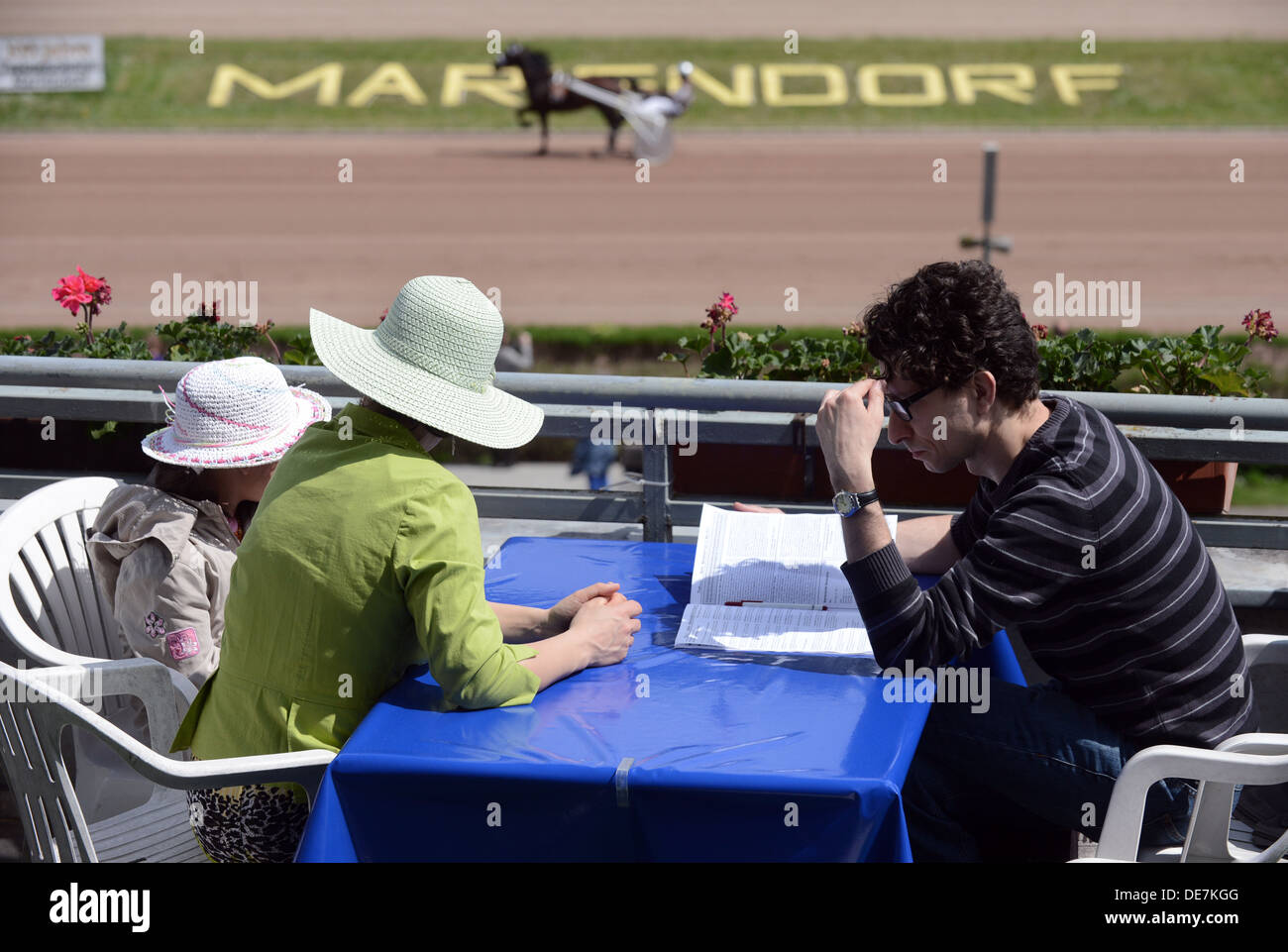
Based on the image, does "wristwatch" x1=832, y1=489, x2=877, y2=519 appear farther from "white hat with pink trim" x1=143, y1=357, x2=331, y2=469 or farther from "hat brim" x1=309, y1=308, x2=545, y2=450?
"white hat with pink trim" x1=143, y1=357, x2=331, y2=469

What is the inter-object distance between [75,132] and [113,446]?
3562 centimetres

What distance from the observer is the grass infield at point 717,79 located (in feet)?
117

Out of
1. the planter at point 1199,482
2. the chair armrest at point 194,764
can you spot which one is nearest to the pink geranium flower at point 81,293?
the chair armrest at point 194,764

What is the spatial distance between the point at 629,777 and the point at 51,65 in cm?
4235

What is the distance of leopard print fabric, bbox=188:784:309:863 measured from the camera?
2324mm

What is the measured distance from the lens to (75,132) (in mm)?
35938

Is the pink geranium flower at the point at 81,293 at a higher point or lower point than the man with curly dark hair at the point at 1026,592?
higher

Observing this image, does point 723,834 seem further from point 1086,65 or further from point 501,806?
point 1086,65

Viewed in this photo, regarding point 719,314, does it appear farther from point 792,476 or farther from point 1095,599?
point 1095,599

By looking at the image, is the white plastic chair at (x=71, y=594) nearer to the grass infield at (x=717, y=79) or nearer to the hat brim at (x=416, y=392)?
the hat brim at (x=416, y=392)

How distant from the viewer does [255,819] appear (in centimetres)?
233

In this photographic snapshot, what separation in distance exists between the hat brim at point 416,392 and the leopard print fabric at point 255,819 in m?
0.69

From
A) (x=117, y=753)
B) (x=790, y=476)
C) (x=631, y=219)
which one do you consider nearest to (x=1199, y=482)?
(x=790, y=476)

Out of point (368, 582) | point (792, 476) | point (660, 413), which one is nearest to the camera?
point (368, 582)
